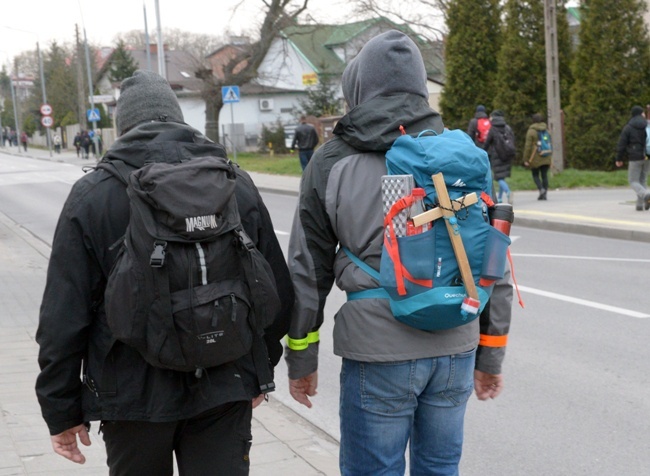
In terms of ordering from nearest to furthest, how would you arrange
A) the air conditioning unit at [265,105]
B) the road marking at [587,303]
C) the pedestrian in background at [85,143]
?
the road marking at [587,303] → the pedestrian in background at [85,143] → the air conditioning unit at [265,105]

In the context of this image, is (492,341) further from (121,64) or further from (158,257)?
(121,64)

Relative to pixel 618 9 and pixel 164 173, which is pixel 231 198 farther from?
pixel 618 9

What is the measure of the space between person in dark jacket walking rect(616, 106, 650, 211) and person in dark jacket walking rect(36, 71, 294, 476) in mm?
13746

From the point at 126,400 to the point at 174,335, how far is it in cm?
27

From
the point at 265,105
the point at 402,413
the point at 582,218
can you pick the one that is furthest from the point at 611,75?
the point at 265,105

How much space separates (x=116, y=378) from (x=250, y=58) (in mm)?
43241

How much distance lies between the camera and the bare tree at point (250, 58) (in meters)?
42.2

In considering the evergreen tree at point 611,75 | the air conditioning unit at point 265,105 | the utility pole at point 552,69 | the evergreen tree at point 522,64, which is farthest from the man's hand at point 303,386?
the air conditioning unit at point 265,105

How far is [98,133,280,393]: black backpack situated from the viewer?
7.98 feet

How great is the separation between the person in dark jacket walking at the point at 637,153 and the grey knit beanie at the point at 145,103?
13.6 m

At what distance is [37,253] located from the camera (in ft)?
41.4

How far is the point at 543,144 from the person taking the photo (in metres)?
17.6

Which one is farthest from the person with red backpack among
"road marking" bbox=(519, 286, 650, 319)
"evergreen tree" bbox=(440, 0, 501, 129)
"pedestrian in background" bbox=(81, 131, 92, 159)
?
"pedestrian in background" bbox=(81, 131, 92, 159)

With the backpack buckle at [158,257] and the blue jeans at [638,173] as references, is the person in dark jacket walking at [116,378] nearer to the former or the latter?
the backpack buckle at [158,257]
